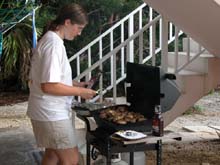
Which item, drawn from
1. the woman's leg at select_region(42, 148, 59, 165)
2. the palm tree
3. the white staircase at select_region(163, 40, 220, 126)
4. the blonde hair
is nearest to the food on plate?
the woman's leg at select_region(42, 148, 59, 165)

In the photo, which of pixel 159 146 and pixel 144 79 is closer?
pixel 159 146

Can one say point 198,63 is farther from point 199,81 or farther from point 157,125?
point 157,125

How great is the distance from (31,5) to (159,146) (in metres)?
4.23

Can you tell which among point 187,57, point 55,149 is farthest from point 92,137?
point 187,57

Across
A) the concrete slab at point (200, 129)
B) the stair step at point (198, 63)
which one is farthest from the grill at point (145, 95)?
the concrete slab at point (200, 129)

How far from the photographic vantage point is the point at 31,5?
6473 mm

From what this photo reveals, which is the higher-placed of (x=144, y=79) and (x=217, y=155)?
(x=144, y=79)

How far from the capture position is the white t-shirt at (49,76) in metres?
2.65

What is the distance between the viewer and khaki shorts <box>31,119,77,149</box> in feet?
8.98

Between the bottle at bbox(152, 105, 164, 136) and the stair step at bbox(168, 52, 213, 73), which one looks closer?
the bottle at bbox(152, 105, 164, 136)

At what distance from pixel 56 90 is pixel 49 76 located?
95 millimetres

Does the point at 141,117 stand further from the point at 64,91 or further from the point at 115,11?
the point at 115,11

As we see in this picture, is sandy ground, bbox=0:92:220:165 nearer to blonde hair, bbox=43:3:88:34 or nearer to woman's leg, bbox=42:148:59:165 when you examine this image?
woman's leg, bbox=42:148:59:165

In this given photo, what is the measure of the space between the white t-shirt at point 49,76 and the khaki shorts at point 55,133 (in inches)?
1.3
